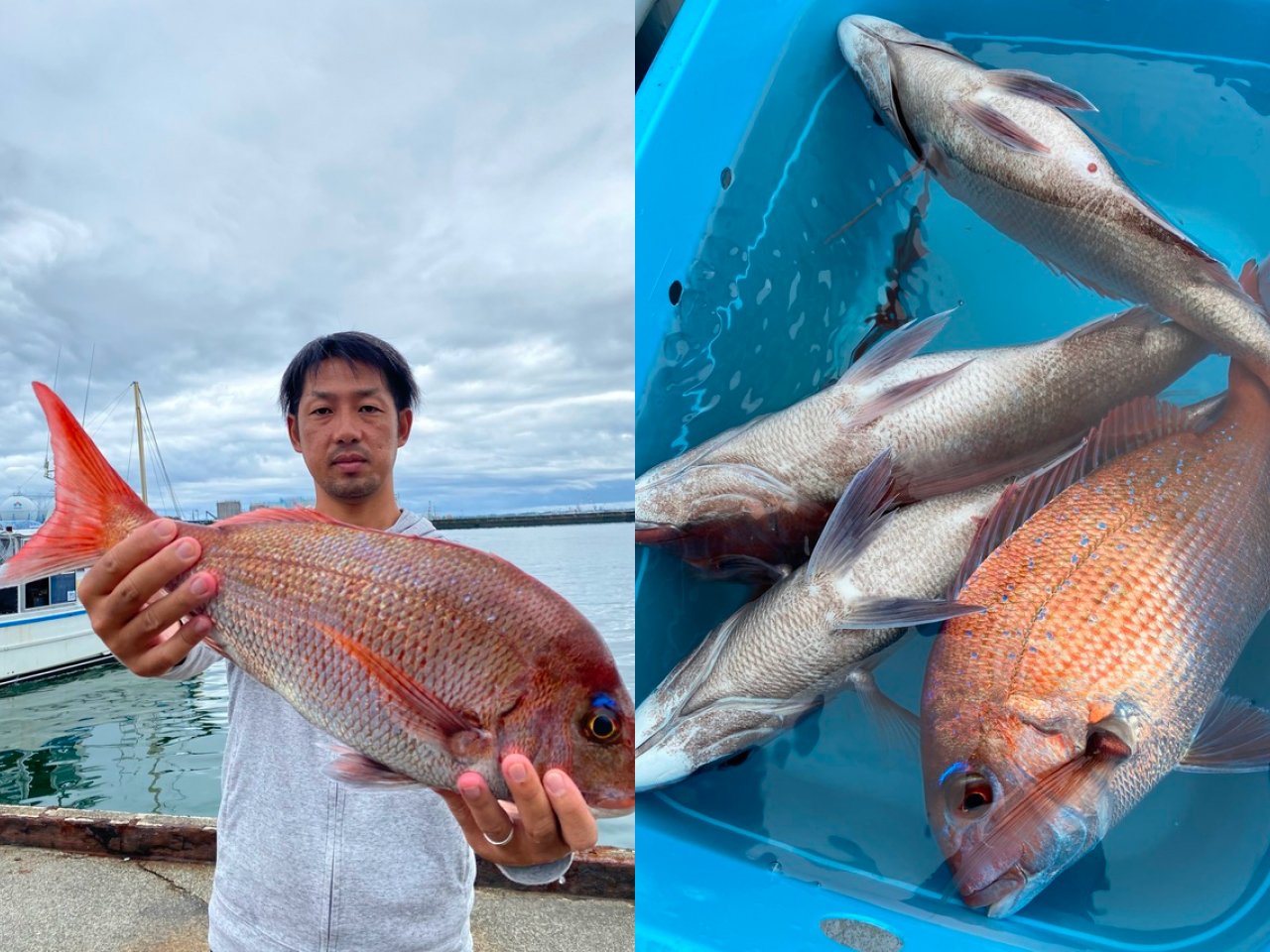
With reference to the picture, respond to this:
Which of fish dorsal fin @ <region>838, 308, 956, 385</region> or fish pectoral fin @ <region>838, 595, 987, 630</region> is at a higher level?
fish dorsal fin @ <region>838, 308, 956, 385</region>

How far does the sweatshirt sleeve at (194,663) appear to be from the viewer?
22.0 inches

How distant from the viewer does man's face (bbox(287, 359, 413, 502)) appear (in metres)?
0.51

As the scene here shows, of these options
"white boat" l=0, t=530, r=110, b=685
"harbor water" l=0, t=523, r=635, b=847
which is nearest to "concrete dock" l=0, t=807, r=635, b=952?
"harbor water" l=0, t=523, r=635, b=847

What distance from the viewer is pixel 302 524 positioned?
419 millimetres

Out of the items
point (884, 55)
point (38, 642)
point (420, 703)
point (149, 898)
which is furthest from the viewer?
point (38, 642)

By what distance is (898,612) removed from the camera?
57 cm

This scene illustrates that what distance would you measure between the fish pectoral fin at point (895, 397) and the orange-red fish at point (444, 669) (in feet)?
1.25

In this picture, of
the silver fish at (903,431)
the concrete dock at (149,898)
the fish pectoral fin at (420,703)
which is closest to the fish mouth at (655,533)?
the silver fish at (903,431)

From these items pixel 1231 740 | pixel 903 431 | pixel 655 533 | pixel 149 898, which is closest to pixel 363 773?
pixel 655 533

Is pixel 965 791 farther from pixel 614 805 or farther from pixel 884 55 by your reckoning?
pixel 884 55

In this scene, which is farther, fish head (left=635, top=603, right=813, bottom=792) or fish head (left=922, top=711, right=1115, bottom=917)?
fish head (left=635, top=603, right=813, bottom=792)

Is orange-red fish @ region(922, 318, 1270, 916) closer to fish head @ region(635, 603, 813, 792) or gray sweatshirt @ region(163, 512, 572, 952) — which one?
fish head @ region(635, 603, 813, 792)

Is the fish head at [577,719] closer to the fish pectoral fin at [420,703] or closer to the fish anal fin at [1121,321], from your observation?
the fish pectoral fin at [420,703]

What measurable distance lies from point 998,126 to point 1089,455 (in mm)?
343
